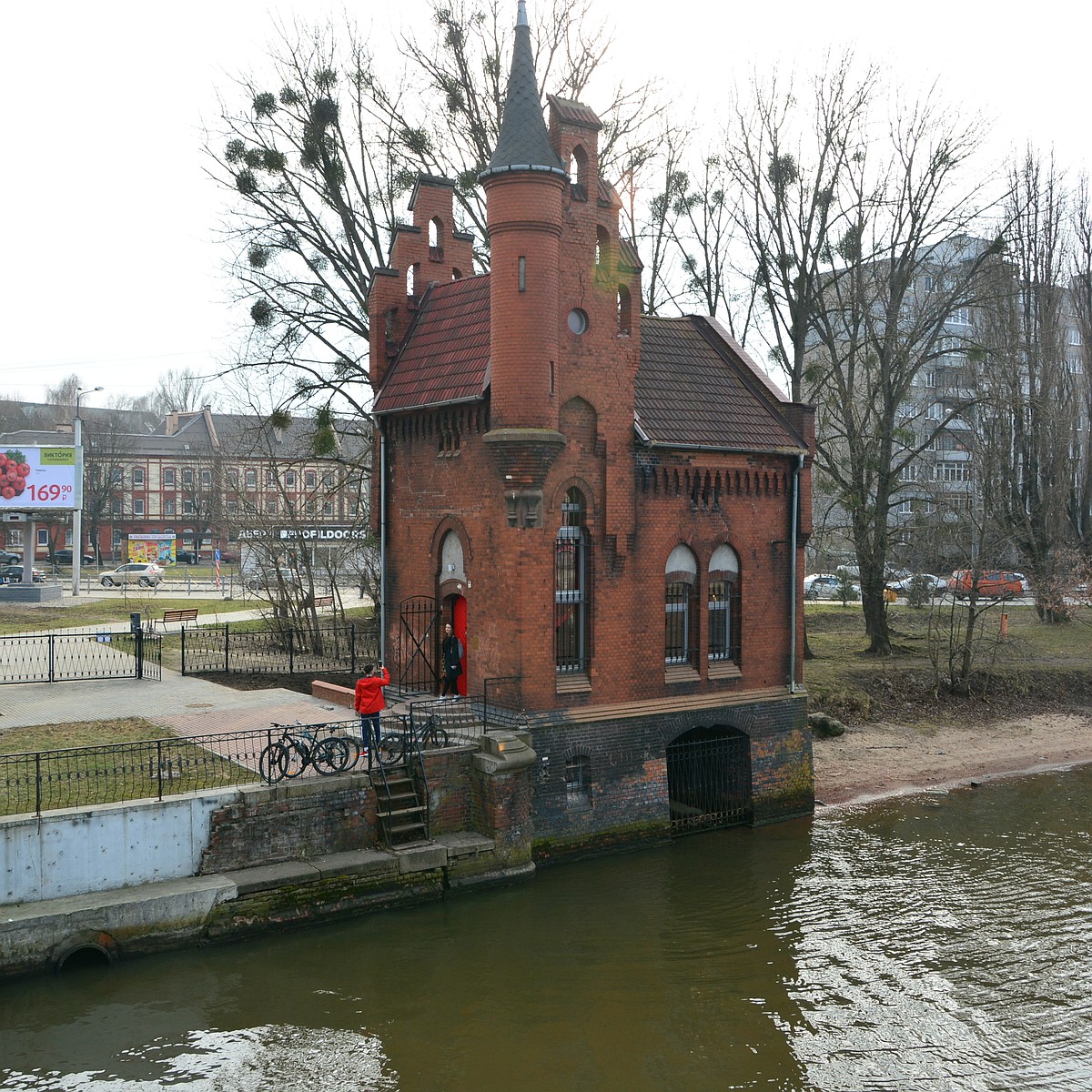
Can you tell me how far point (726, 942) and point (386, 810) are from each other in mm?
5341

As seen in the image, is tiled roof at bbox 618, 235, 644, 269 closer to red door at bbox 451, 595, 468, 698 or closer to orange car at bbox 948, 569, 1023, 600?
red door at bbox 451, 595, 468, 698

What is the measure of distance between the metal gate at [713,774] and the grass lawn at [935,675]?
7783 millimetres

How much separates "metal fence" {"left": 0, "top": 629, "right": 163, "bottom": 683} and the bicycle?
919 centimetres

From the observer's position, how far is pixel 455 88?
30.1 meters

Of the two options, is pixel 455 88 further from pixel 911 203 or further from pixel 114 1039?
pixel 114 1039

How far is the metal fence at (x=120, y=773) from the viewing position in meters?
14.0

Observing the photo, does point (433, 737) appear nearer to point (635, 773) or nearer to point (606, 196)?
point (635, 773)

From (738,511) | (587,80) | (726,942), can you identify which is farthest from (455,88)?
Answer: (726,942)

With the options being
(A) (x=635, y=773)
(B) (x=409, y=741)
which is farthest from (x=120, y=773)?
(A) (x=635, y=773)

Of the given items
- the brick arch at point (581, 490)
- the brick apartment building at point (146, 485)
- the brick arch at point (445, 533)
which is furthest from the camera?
the brick apartment building at point (146, 485)

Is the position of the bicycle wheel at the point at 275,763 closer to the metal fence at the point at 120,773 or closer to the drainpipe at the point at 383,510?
the metal fence at the point at 120,773

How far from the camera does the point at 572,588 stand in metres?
18.5

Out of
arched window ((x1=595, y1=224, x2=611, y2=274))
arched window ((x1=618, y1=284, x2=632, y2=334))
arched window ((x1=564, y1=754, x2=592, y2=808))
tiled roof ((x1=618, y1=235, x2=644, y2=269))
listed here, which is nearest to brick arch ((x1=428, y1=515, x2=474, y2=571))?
arched window ((x1=564, y1=754, x2=592, y2=808))

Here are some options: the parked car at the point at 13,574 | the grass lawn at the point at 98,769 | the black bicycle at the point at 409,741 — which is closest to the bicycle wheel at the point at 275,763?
the grass lawn at the point at 98,769
